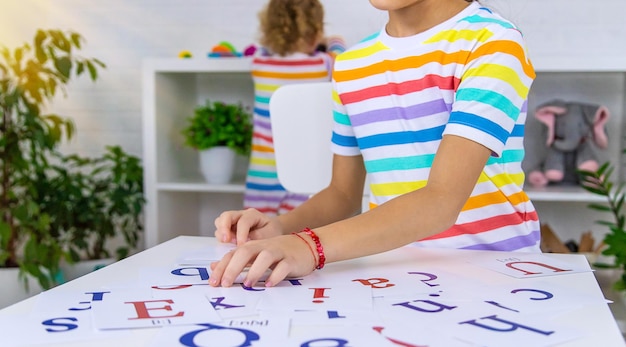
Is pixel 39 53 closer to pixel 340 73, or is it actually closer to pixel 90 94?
pixel 90 94

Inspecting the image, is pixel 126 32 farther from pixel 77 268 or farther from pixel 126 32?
pixel 77 268

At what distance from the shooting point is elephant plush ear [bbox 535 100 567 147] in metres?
2.58

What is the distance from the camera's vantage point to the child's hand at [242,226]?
935 millimetres

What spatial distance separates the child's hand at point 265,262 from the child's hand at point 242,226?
169 mm

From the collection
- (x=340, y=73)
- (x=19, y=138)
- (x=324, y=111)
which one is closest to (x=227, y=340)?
(x=340, y=73)

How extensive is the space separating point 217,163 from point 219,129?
0.42ft

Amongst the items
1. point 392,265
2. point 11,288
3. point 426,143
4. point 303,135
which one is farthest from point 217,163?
point 392,265

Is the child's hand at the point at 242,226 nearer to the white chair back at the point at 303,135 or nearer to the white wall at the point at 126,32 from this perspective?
the white chair back at the point at 303,135

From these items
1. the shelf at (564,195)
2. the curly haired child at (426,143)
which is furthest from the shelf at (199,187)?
the curly haired child at (426,143)

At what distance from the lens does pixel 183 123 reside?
2969 mm

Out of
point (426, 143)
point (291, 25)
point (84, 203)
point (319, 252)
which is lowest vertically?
point (84, 203)

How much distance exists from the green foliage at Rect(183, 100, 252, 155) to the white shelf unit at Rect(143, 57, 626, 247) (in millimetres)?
120

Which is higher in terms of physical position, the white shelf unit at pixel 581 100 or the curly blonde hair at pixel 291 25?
the curly blonde hair at pixel 291 25

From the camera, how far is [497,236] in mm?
1164
